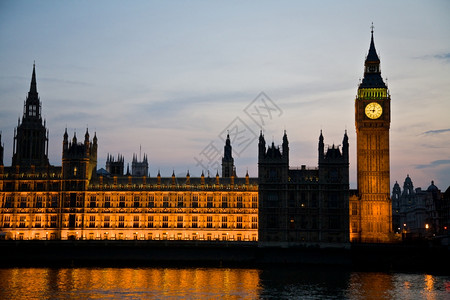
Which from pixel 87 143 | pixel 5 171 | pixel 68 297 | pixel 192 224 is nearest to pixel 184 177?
pixel 192 224

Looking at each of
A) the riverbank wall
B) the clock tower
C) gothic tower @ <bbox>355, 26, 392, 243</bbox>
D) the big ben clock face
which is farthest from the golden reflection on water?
the big ben clock face

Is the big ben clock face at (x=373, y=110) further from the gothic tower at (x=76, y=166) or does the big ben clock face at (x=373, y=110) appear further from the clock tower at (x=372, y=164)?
the gothic tower at (x=76, y=166)

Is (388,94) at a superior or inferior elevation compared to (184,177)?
superior

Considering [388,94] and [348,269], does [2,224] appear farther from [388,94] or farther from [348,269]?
[388,94]

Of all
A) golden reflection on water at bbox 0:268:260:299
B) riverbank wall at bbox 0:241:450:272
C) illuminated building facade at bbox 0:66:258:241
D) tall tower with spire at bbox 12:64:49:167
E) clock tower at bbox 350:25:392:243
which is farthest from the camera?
tall tower with spire at bbox 12:64:49:167

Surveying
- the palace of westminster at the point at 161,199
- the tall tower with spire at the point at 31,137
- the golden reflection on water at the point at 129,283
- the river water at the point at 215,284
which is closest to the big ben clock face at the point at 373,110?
the palace of westminster at the point at 161,199

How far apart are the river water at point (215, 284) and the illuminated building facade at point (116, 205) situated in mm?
36246

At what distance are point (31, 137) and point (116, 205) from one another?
3587 cm

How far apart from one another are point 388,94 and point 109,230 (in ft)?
260

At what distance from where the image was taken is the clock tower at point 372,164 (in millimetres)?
157125

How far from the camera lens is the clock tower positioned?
157 metres

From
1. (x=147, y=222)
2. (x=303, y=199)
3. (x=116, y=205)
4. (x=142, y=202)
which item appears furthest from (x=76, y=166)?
(x=303, y=199)

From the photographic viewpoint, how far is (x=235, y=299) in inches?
3452

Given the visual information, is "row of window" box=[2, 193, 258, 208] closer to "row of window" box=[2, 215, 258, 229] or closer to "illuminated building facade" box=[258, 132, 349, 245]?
"row of window" box=[2, 215, 258, 229]
